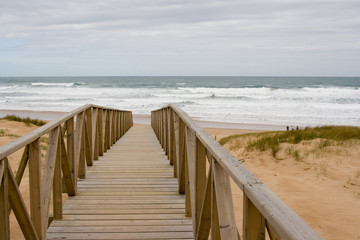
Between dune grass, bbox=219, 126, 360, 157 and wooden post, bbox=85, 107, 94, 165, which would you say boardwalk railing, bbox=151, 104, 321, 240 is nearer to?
wooden post, bbox=85, 107, 94, 165

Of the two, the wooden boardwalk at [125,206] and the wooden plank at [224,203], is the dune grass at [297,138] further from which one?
the wooden plank at [224,203]

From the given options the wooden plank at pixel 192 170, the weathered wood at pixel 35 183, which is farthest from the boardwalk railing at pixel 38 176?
the wooden plank at pixel 192 170

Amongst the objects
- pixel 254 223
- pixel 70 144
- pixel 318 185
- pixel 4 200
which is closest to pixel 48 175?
pixel 4 200

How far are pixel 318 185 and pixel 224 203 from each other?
5090 millimetres

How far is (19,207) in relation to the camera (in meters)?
2.46

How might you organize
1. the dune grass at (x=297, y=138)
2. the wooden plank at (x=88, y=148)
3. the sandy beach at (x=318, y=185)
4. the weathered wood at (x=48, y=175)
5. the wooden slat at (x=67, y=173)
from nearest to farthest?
the weathered wood at (x=48, y=175) < the wooden slat at (x=67, y=173) < the sandy beach at (x=318, y=185) < the wooden plank at (x=88, y=148) < the dune grass at (x=297, y=138)

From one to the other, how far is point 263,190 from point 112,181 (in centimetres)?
379

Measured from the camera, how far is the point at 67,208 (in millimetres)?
3936

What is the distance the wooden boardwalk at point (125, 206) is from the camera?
3.37 metres

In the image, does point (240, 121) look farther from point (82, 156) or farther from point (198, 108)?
point (82, 156)

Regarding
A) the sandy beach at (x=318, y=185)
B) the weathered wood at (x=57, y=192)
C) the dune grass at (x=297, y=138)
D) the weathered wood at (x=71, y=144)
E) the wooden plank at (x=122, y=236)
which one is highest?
the weathered wood at (x=71, y=144)

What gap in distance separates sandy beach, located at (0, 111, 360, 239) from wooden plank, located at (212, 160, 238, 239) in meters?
3.15

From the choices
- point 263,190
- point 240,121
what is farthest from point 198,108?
point 263,190

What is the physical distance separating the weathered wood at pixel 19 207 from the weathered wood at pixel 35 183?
157 mm
